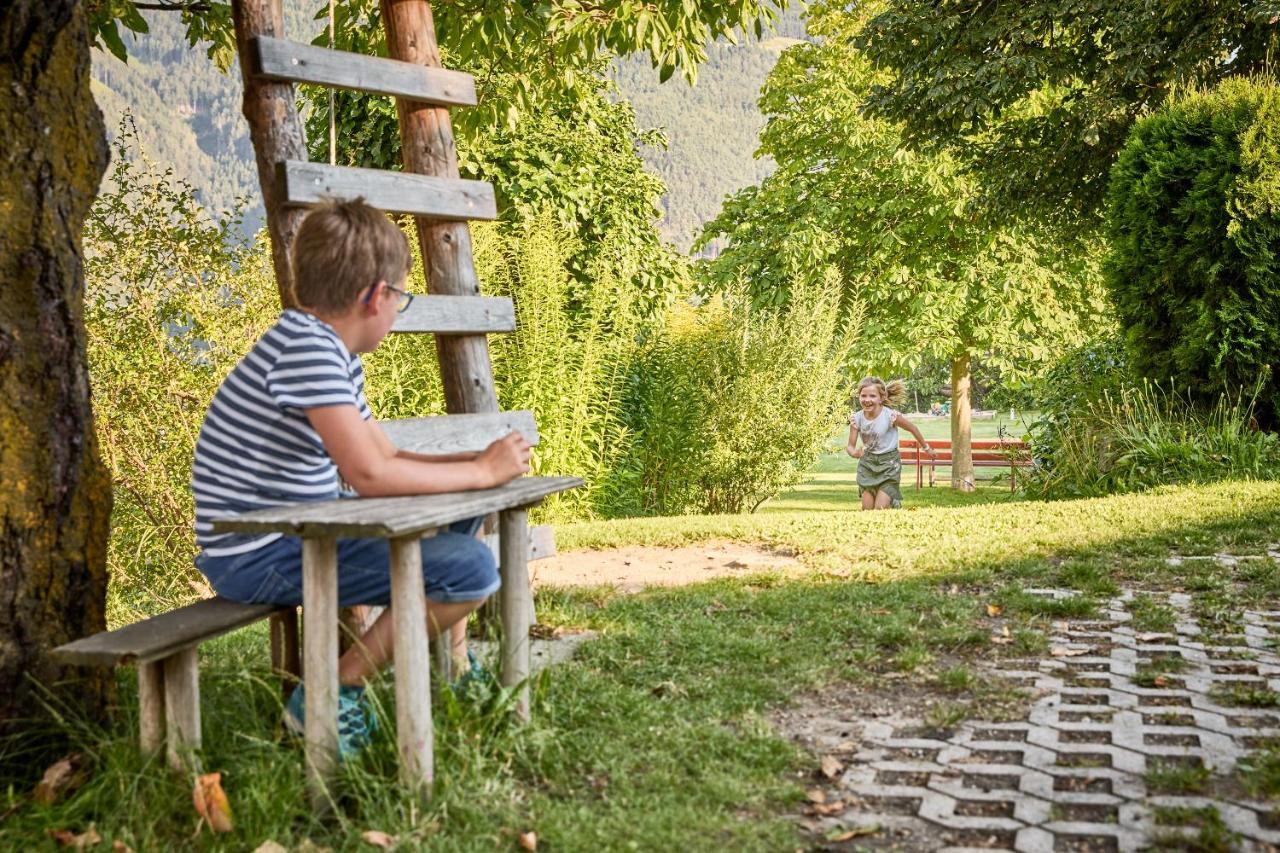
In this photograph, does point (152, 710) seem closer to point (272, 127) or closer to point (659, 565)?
point (272, 127)

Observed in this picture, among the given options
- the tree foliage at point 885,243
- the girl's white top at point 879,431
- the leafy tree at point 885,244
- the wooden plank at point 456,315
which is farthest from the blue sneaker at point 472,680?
the leafy tree at point 885,244

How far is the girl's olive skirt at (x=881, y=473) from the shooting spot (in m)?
11.1

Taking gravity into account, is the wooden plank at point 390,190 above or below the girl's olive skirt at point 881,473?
above

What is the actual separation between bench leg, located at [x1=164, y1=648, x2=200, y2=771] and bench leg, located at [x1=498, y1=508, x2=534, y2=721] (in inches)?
36.2

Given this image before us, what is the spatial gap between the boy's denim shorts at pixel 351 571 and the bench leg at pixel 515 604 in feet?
1.18

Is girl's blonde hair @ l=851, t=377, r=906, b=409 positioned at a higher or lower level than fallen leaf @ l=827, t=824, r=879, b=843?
higher

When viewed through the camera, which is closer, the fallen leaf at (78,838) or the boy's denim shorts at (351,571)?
the fallen leaf at (78,838)

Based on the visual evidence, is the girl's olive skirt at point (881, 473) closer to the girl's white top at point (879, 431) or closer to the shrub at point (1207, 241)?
the girl's white top at point (879, 431)

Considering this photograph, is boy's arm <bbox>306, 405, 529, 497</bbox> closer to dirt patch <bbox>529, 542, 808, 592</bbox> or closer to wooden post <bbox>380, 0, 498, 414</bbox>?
wooden post <bbox>380, 0, 498, 414</bbox>

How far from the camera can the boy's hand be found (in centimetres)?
313

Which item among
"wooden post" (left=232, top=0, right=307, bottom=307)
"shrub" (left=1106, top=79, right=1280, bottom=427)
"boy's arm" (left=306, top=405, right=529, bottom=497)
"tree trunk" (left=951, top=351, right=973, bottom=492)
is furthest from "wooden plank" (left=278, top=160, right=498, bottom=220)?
"tree trunk" (left=951, top=351, right=973, bottom=492)

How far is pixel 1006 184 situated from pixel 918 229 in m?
4.09

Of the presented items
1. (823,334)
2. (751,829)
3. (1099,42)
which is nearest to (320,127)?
(823,334)

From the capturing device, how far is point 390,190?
165 inches
